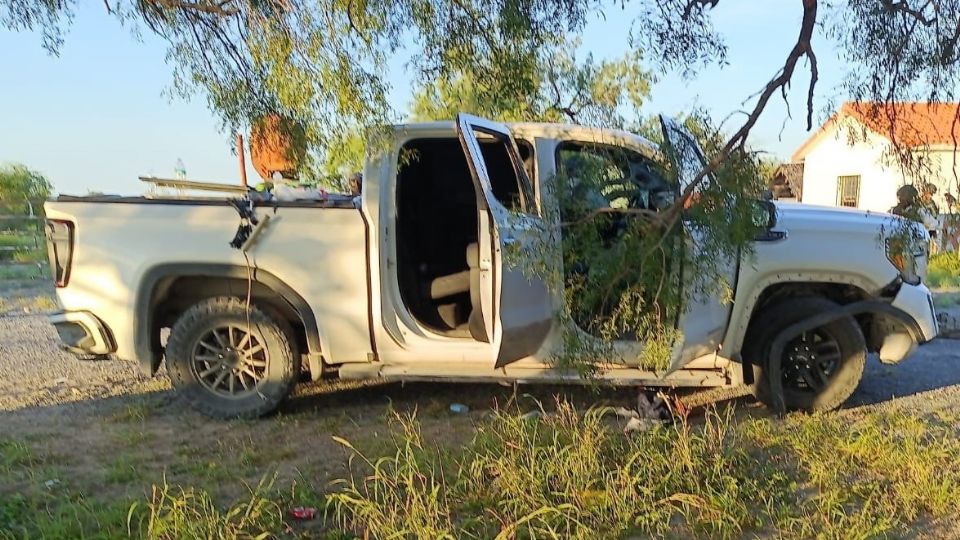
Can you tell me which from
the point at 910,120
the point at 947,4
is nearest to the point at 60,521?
the point at 910,120

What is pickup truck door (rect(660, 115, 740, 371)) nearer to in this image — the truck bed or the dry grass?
the dry grass

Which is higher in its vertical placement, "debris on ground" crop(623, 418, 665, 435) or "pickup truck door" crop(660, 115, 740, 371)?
"pickup truck door" crop(660, 115, 740, 371)

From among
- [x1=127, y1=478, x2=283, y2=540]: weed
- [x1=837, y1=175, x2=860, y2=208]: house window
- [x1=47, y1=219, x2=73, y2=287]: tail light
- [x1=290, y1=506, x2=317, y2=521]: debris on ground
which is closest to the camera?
[x1=127, y1=478, x2=283, y2=540]: weed

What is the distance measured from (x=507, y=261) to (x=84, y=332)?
321cm

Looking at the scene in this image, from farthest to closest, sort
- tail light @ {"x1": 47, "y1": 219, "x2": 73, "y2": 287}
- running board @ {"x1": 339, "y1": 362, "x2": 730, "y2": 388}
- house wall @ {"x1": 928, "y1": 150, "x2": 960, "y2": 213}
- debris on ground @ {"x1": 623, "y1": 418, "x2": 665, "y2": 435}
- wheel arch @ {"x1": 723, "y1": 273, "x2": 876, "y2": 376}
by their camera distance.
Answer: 1. tail light @ {"x1": 47, "y1": 219, "x2": 73, "y2": 287}
2. wheel arch @ {"x1": 723, "y1": 273, "x2": 876, "y2": 376}
3. running board @ {"x1": 339, "y1": 362, "x2": 730, "y2": 388}
4. debris on ground @ {"x1": 623, "y1": 418, "x2": 665, "y2": 435}
5. house wall @ {"x1": 928, "y1": 150, "x2": 960, "y2": 213}

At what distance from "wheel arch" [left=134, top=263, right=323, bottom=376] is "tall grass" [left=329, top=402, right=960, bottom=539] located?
1.31m

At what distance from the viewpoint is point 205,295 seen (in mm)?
5805

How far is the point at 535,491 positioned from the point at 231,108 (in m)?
3.05

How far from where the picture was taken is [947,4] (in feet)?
13.8

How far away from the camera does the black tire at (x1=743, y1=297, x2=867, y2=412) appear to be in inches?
218

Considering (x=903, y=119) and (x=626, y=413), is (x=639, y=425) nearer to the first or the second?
(x=626, y=413)

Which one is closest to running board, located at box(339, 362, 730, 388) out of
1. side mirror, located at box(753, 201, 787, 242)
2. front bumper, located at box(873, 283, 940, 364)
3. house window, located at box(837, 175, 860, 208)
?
front bumper, located at box(873, 283, 940, 364)

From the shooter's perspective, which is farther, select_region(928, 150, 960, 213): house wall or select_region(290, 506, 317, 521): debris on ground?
select_region(928, 150, 960, 213): house wall

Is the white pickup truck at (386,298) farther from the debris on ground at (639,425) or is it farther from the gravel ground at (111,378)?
the gravel ground at (111,378)
